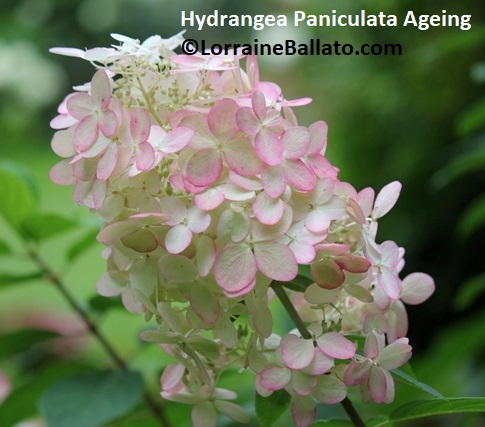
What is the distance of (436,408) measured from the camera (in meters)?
0.47

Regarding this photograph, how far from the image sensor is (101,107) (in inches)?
17.8

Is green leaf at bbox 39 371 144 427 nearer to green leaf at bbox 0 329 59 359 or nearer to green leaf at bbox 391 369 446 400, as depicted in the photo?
green leaf at bbox 0 329 59 359

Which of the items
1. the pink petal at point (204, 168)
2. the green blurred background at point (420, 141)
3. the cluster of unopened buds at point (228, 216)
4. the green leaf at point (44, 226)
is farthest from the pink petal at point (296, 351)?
the green blurred background at point (420, 141)

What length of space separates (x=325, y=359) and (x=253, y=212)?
93mm

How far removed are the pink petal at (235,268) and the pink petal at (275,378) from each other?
0.06 metres

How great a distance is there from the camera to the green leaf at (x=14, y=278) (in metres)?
0.80

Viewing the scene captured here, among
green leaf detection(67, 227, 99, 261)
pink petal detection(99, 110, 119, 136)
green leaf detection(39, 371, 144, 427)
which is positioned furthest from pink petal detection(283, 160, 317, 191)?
green leaf detection(67, 227, 99, 261)

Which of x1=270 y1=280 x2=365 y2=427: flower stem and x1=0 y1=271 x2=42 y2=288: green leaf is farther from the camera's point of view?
x1=0 y1=271 x2=42 y2=288: green leaf

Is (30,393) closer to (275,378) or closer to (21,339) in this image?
(21,339)

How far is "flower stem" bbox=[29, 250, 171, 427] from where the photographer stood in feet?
2.42

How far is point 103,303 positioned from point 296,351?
14.8 inches

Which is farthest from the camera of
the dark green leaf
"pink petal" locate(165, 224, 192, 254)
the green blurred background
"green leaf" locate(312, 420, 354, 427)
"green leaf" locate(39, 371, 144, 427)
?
the green blurred background

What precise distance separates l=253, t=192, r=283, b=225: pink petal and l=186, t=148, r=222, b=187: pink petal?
28 millimetres

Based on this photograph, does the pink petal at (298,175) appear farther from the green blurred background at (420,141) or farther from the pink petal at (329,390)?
the green blurred background at (420,141)
